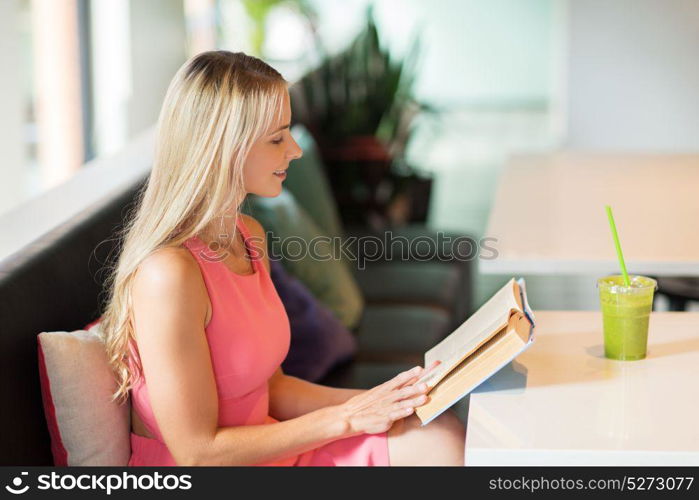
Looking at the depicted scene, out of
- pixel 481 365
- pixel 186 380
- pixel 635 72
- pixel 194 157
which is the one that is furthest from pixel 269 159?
pixel 635 72

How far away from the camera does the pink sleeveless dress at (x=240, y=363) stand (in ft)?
5.20

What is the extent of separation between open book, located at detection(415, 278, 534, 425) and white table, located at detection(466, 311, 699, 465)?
4cm

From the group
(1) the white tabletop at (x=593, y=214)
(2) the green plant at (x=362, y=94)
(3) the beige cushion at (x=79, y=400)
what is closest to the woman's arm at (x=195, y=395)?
(3) the beige cushion at (x=79, y=400)

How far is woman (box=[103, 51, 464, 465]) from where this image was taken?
59.1 inches

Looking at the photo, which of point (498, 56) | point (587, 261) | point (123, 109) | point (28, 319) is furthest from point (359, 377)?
point (498, 56)

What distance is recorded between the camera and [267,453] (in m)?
1.57

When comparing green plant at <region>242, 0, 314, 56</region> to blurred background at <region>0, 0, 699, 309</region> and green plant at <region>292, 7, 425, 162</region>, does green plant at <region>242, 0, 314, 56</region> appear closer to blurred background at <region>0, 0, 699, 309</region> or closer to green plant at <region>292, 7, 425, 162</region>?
blurred background at <region>0, 0, 699, 309</region>

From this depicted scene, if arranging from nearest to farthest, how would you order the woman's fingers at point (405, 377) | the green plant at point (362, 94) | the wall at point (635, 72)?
A: the woman's fingers at point (405, 377), the green plant at point (362, 94), the wall at point (635, 72)

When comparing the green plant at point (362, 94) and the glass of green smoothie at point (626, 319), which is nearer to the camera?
the glass of green smoothie at point (626, 319)

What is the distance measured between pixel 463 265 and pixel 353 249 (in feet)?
1.34

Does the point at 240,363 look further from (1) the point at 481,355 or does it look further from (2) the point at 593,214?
(2) the point at 593,214

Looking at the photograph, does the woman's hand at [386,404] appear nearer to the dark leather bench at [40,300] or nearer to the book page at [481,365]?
the book page at [481,365]

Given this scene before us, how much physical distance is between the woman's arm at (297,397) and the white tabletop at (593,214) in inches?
18.6
